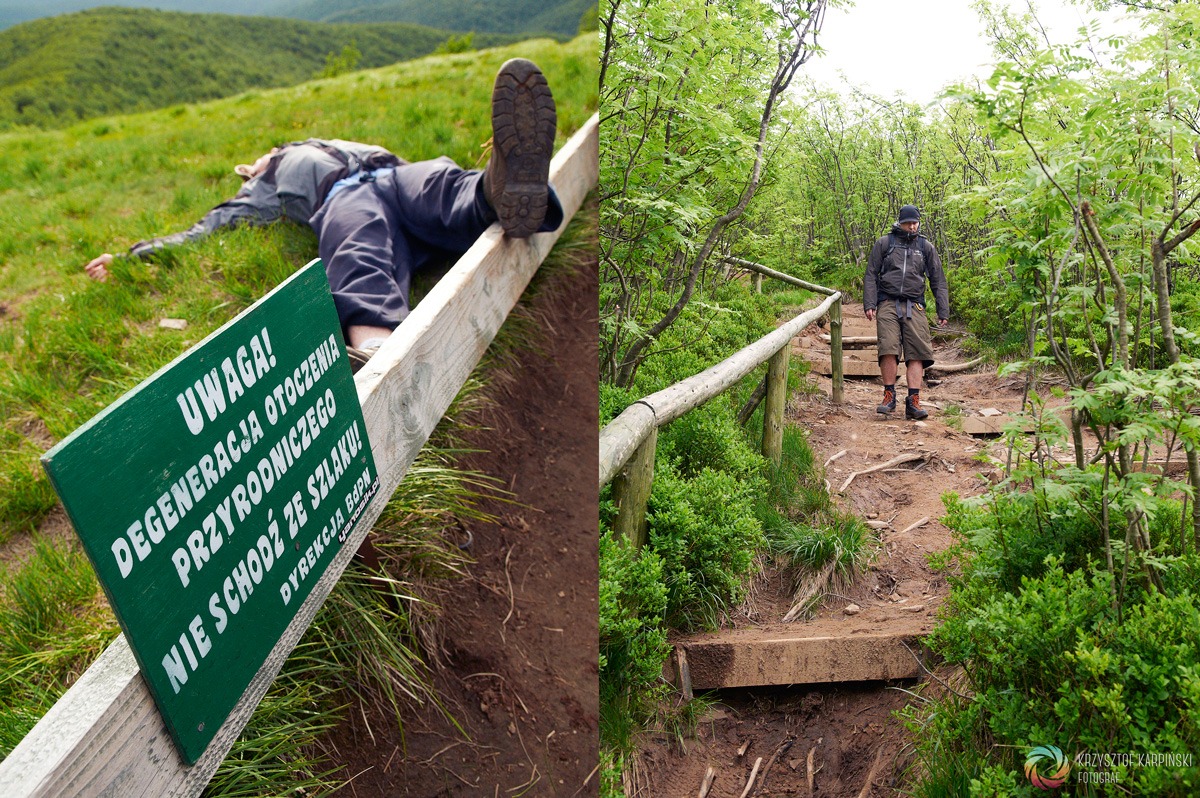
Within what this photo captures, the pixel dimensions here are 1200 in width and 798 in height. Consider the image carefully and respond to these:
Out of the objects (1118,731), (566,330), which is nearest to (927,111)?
(1118,731)

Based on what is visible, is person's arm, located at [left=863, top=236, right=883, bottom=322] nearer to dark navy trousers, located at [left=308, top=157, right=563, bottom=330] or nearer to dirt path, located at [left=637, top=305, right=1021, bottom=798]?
dirt path, located at [left=637, top=305, right=1021, bottom=798]

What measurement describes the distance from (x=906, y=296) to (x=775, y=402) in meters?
0.26

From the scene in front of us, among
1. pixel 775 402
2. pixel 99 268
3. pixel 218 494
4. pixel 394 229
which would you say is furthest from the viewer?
pixel 99 268

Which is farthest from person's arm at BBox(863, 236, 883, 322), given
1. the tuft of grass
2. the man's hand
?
the man's hand

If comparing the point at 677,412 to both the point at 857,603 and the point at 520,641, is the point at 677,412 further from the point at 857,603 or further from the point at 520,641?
the point at 520,641

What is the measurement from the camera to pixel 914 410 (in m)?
1.18

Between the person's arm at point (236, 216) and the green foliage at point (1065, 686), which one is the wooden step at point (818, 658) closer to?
the green foliage at point (1065, 686)

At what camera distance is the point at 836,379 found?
1.25 m

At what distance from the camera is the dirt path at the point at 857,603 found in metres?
1.03

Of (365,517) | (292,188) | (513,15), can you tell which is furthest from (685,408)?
(513,15)

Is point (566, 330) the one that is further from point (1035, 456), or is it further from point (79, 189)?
point (79, 189)

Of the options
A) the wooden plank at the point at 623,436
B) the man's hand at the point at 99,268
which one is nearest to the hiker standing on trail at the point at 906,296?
the wooden plank at the point at 623,436

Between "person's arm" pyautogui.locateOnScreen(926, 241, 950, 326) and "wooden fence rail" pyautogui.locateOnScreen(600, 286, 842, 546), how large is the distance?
14cm

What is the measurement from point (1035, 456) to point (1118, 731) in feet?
1.38
